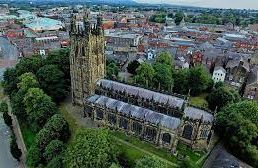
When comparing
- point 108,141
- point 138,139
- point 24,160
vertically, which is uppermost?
point 108,141

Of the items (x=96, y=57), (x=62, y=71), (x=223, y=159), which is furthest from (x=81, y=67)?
(x=223, y=159)

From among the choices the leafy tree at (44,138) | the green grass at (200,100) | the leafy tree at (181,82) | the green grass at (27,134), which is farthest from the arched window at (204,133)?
the green grass at (27,134)

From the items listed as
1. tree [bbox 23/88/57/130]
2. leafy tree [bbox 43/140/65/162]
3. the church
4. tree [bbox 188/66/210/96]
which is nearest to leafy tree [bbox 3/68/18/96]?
tree [bbox 23/88/57/130]

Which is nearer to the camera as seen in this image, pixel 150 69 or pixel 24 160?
pixel 24 160

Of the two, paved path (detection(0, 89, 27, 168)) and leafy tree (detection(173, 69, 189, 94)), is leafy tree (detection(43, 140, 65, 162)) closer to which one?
paved path (detection(0, 89, 27, 168))

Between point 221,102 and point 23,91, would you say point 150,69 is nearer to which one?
point 221,102

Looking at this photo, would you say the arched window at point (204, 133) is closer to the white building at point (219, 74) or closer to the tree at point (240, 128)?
the tree at point (240, 128)

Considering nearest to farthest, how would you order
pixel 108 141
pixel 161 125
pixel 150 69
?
pixel 108 141 < pixel 161 125 < pixel 150 69
